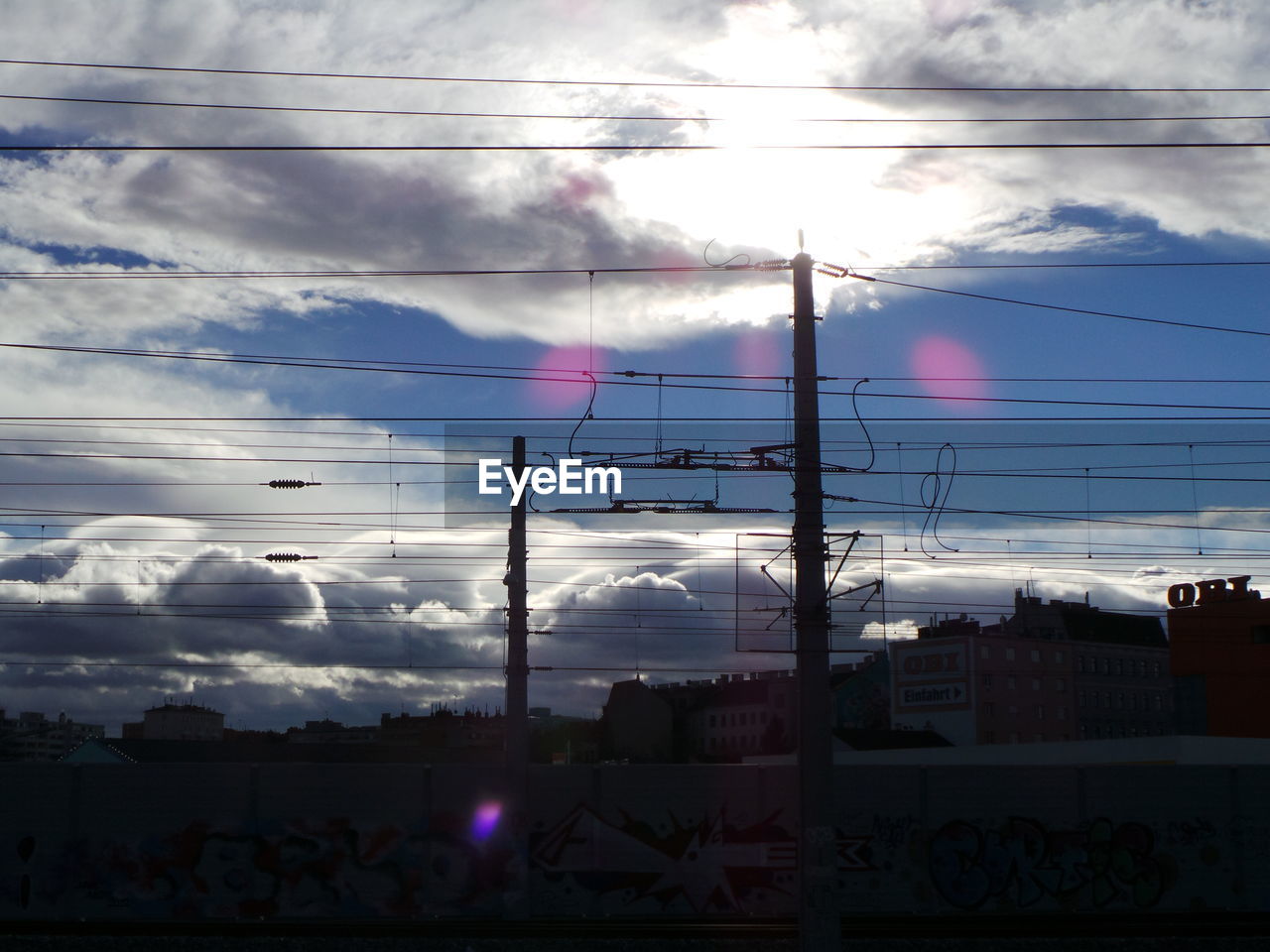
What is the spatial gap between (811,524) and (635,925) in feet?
32.4

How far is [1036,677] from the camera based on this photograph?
320 ft

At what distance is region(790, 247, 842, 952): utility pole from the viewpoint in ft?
49.1

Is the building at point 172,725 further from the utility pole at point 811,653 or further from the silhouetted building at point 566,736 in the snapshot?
the utility pole at point 811,653

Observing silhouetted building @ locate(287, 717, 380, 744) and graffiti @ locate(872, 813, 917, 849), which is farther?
silhouetted building @ locate(287, 717, 380, 744)

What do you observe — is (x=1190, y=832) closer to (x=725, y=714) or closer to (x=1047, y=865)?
(x=1047, y=865)

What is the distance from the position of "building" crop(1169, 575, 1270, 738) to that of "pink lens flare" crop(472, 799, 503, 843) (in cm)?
3298

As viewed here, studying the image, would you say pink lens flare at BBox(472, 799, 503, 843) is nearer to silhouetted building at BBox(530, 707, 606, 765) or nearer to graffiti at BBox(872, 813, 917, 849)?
graffiti at BBox(872, 813, 917, 849)

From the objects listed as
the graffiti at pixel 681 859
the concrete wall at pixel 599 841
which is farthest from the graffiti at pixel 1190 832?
the graffiti at pixel 681 859

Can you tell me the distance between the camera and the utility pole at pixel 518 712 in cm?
2183

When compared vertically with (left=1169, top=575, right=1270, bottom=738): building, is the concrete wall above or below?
below

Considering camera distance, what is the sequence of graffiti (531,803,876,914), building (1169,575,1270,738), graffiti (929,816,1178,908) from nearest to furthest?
graffiti (531,803,876,914) → graffiti (929,816,1178,908) → building (1169,575,1270,738)

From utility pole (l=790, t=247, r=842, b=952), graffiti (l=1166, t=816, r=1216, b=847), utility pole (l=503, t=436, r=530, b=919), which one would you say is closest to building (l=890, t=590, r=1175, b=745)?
graffiti (l=1166, t=816, r=1216, b=847)

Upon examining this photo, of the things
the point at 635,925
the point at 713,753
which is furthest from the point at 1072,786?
the point at 713,753

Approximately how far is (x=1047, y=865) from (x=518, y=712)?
1111 cm
